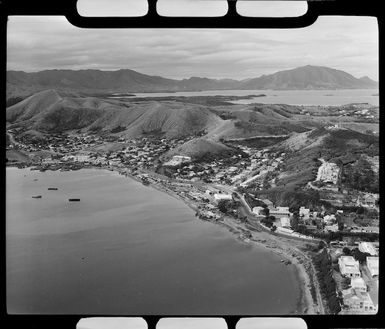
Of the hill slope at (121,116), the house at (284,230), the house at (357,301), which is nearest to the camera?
the house at (357,301)

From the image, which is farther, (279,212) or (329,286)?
(279,212)

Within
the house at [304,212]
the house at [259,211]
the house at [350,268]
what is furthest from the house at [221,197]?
the house at [350,268]

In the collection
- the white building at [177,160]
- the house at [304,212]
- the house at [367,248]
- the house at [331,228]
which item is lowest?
the house at [367,248]

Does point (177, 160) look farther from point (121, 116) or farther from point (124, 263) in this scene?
point (124, 263)

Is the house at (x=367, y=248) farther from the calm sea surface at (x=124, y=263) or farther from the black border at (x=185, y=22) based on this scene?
the calm sea surface at (x=124, y=263)

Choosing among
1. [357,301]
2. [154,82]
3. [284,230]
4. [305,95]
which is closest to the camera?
[357,301]

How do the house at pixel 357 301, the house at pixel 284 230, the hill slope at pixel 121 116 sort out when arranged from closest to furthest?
the house at pixel 357 301 → the house at pixel 284 230 → the hill slope at pixel 121 116

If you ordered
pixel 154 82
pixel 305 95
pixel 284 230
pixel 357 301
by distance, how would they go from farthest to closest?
pixel 305 95, pixel 154 82, pixel 284 230, pixel 357 301

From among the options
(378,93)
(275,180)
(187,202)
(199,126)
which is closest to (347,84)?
(378,93)

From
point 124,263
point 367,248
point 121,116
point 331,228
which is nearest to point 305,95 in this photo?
point 331,228
